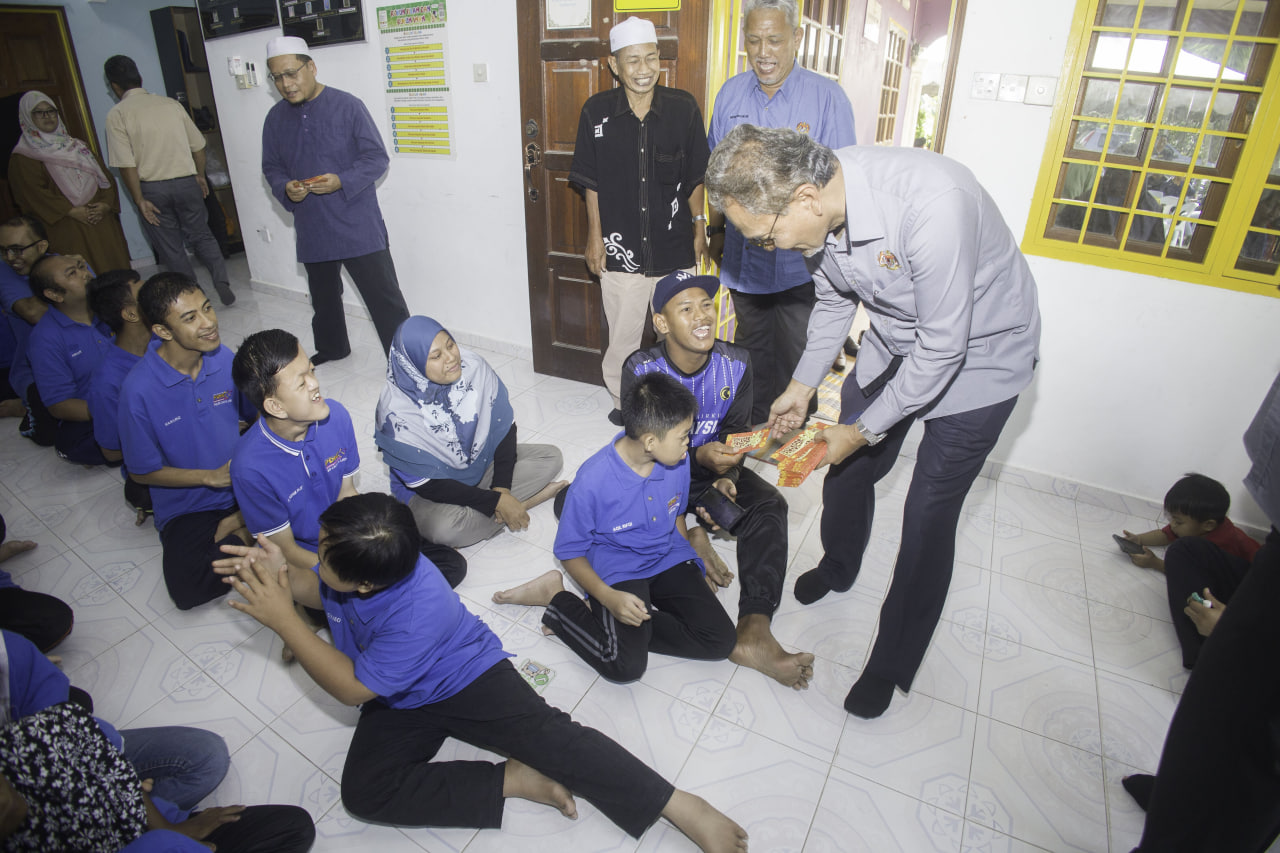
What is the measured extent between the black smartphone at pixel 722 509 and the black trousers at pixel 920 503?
12.3 inches

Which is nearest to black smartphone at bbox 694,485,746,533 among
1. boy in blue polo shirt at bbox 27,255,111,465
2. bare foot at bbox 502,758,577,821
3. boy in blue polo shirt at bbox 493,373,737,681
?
boy in blue polo shirt at bbox 493,373,737,681

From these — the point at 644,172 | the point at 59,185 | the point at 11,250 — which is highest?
the point at 644,172

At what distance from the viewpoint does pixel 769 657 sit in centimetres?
196

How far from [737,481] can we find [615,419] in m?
1.15

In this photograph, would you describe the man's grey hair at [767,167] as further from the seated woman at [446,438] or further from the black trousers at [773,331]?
the black trousers at [773,331]

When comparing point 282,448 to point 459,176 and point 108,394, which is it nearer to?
point 108,394

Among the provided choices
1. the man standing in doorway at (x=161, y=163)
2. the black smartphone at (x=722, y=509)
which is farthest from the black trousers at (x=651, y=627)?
the man standing in doorway at (x=161, y=163)

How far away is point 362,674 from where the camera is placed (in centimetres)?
147

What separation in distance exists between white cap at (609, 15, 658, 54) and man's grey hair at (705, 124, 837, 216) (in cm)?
169

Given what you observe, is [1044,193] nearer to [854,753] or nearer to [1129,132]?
[1129,132]

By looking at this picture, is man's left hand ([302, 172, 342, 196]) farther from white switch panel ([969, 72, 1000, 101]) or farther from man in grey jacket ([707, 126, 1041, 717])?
white switch panel ([969, 72, 1000, 101])

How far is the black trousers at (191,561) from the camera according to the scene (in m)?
2.18

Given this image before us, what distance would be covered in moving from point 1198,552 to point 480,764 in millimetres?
2206

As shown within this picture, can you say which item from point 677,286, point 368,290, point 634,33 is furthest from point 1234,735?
point 368,290
